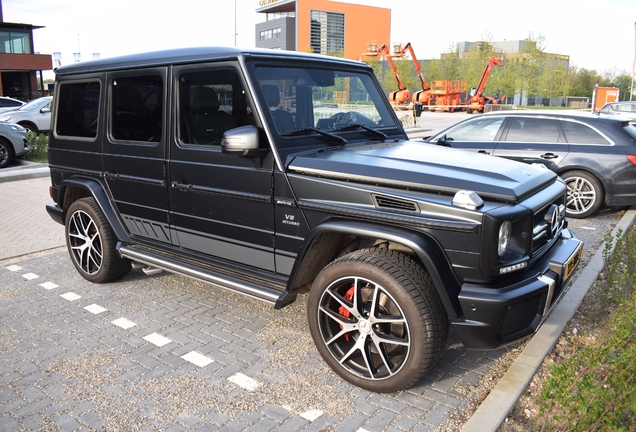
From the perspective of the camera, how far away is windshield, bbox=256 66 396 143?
13.4 feet

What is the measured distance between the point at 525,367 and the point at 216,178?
2.65 m

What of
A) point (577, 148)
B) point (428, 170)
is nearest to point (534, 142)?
point (577, 148)

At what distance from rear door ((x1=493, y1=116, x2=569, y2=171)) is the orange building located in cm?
7370

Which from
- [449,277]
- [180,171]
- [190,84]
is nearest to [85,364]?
A: [180,171]

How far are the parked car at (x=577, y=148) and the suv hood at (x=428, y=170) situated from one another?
14.0 ft

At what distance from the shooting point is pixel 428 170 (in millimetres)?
3527

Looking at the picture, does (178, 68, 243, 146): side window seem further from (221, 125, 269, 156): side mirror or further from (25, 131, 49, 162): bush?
(25, 131, 49, 162): bush

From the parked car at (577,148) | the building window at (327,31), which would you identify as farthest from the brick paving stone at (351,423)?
the building window at (327,31)

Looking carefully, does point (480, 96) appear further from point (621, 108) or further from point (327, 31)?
point (327, 31)

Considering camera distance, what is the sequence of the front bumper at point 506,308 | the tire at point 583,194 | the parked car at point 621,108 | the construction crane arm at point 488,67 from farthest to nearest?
the construction crane arm at point 488,67 < the parked car at point 621,108 < the tire at point 583,194 < the front bumper at point 506,308

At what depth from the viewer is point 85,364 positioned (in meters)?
4.00

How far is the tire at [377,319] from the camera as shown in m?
3.28

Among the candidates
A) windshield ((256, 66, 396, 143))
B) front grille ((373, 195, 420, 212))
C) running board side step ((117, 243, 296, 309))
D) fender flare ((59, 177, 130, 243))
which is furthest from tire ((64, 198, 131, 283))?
front grille ((373, 195, 420, 212))

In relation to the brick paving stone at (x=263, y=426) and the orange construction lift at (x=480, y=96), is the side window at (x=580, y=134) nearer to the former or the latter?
the brick paving stone at (x=263, y=426)
